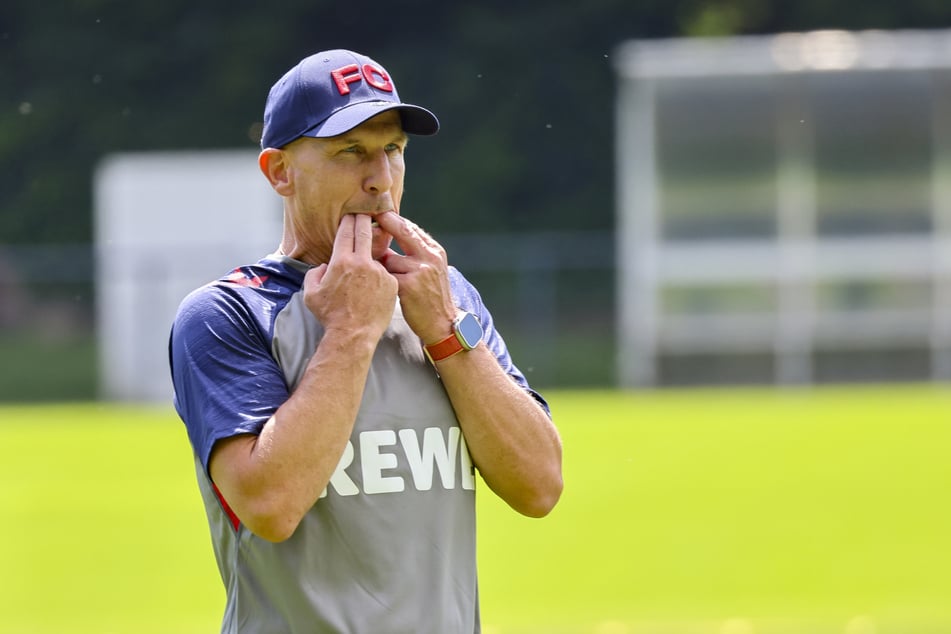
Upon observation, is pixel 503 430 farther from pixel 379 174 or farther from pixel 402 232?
pixel 379 174

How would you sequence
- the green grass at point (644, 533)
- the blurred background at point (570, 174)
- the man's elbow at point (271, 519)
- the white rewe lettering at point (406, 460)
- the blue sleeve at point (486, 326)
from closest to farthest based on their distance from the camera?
the man's elbow at point (271, 519) < the white rewe lettering at point (406, 460) < the blue sleeve at point (486, 326) < the green grass at point (644, 533) < the blurred background at point (570, 174)

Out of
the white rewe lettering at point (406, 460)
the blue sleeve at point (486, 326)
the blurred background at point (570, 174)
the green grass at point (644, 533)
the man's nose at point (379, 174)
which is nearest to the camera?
the white rewe lettering at point (406, 460)

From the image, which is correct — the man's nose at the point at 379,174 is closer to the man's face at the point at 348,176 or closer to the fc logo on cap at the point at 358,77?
the man's face at the point at 348,176

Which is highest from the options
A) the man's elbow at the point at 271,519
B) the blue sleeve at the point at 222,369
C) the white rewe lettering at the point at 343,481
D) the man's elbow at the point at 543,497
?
the blue sleeve at the point at 222,369

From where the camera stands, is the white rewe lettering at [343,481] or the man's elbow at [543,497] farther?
the man's elbow at [543,497]

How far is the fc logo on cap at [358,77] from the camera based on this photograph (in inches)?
107

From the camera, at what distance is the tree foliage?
2825 cm

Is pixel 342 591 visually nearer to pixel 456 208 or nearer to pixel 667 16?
pixel 456 208

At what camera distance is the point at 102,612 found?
7.76 m

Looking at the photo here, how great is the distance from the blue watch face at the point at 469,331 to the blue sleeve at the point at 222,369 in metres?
0.32

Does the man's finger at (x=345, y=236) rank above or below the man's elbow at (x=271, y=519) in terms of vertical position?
above

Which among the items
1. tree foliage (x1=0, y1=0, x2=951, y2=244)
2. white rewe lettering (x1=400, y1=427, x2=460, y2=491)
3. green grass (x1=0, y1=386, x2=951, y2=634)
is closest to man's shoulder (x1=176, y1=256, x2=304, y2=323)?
white rewe lettering (x1=400, y1=427, x2=460, y2=491)

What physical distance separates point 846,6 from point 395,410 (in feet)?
94.7

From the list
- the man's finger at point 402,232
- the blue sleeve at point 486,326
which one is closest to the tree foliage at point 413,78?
the blue sleeve at point 486,326
